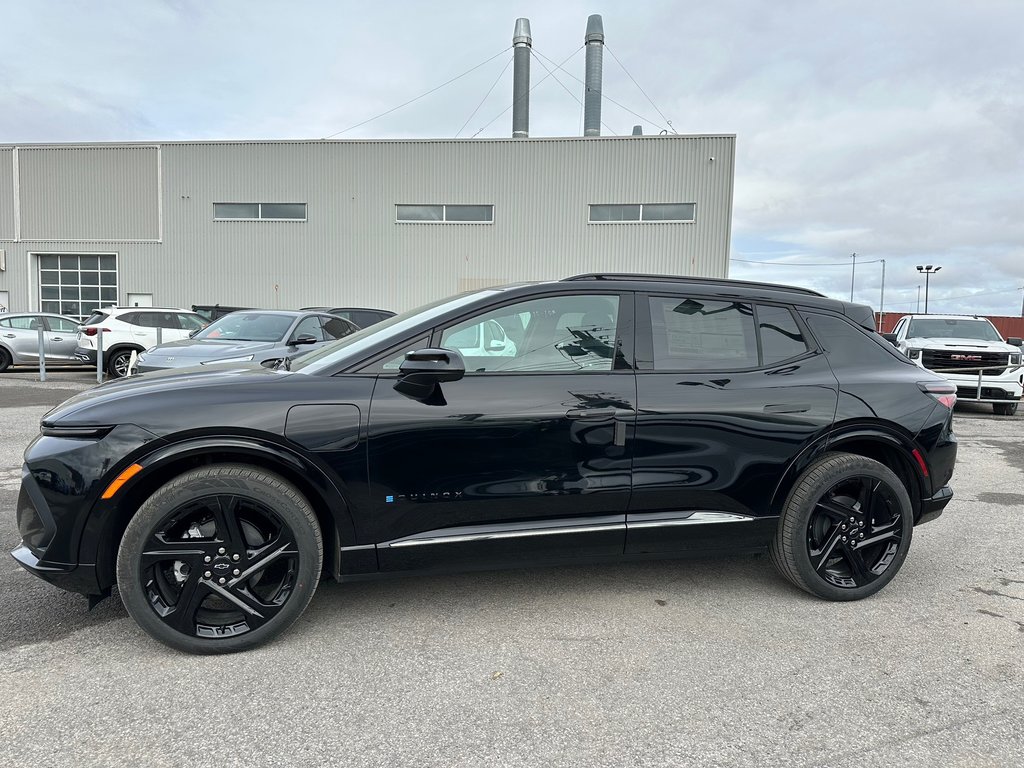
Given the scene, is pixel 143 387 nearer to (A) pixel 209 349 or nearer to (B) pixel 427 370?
(B) pixel 427 370

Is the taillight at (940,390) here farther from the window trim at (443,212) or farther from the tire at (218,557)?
the window trim at (443,212)

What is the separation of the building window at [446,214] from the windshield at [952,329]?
43.4 feet

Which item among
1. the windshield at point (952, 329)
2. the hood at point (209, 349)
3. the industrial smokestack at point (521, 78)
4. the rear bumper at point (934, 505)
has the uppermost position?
the industrial smokestack at point (521, 78)

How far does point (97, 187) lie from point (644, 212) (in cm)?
1880

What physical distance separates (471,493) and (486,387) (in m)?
0.47

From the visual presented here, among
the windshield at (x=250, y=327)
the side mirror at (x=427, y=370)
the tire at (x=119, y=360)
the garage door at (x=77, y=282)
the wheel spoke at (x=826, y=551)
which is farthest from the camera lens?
the garage door at (x=77, y=282)

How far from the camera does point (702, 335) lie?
3191mm

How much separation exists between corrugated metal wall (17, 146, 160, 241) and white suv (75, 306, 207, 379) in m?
11.5

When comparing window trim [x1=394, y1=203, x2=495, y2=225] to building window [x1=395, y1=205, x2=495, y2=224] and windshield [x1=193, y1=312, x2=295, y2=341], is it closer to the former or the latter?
building window [x1=395, y1=205, x2=495, y2=224]

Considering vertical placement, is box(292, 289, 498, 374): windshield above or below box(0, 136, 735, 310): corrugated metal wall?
below

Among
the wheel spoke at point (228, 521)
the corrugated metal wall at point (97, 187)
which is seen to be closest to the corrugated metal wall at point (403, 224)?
the corrugated metal wall at point (97, 187)

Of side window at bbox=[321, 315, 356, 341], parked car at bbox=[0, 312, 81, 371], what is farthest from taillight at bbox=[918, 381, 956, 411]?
parked car at bbox=[0, 312, 81, 371]

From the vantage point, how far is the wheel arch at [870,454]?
3.19m

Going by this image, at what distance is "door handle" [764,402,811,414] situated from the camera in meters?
3.12
